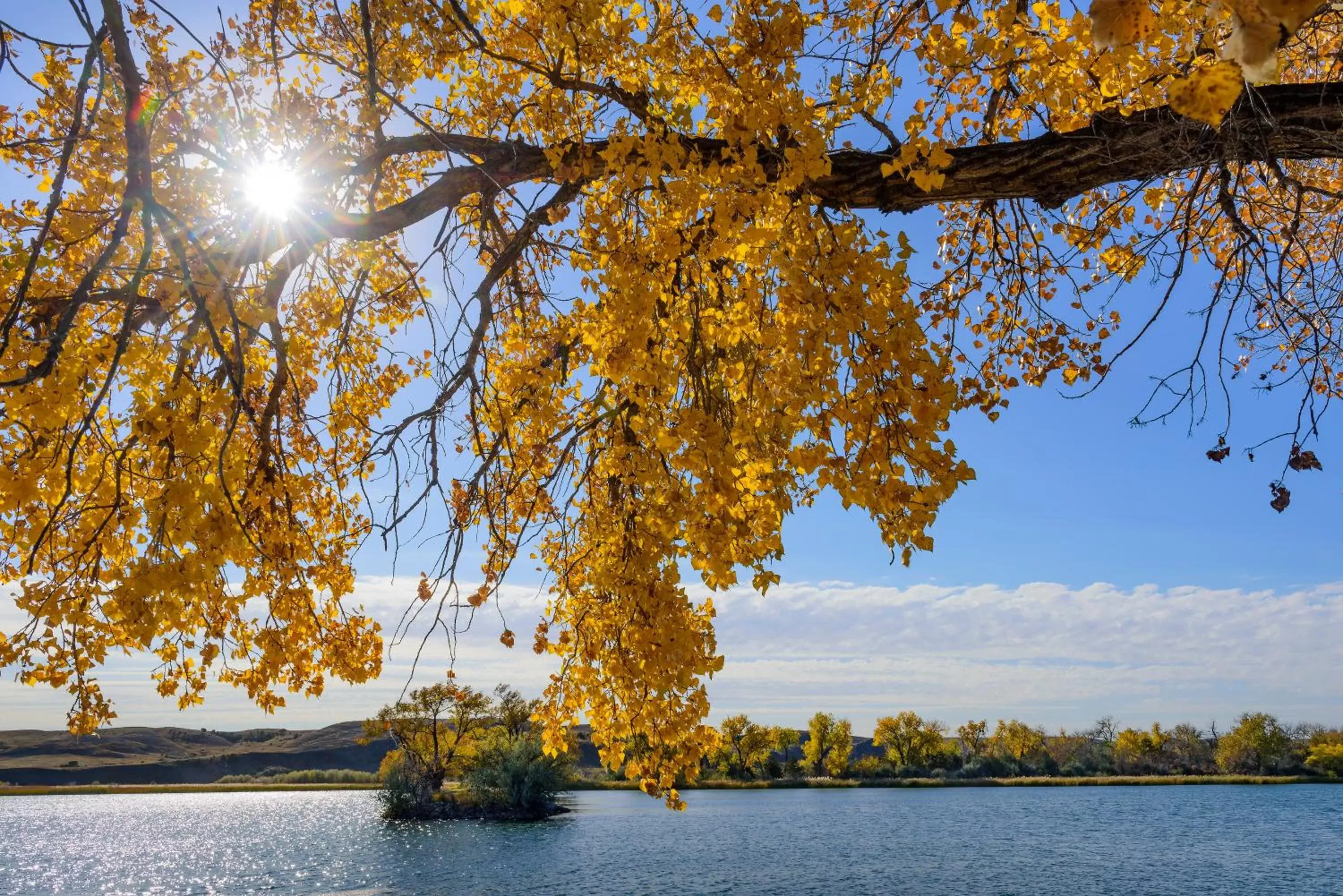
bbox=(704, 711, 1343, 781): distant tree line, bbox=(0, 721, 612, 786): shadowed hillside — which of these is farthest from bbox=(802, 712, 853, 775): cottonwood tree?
bbox=(0, 721, 612, 786): shadowed hillside

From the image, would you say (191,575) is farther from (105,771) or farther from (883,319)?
(105,771)

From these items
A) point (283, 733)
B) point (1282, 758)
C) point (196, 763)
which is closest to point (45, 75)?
point (1282, 758)

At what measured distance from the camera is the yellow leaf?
0.98 metres

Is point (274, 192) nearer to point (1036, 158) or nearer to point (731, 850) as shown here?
point (1036, 158)

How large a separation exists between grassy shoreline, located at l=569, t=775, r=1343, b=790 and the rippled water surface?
1441 cm

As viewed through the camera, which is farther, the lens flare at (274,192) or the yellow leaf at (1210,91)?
the lens flare at (274,192)

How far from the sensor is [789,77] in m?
3.79

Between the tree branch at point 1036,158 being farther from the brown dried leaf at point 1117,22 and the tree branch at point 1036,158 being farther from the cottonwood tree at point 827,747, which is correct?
the cottonwood tree at point 827,747

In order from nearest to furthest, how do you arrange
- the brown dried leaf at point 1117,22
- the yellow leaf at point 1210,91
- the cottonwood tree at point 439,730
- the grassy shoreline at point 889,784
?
the brown dried leaf at point 1117,22 < the yellow leaf at point 1210,91 < the cottonwood tree at point 439,730 < the grassy shoreline at point 889,784

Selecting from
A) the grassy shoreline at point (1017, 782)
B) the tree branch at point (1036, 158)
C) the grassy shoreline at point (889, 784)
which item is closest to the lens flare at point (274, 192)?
the tree branch at point (1036, 158)

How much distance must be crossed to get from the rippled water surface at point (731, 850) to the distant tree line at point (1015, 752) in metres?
17.8

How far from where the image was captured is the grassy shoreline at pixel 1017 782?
61.6 m

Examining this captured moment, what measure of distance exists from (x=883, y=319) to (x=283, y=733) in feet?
353

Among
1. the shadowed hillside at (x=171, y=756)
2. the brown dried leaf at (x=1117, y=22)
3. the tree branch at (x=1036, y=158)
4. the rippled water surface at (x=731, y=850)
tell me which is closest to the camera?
the brown dried leaf at (x=1117, y=22)
